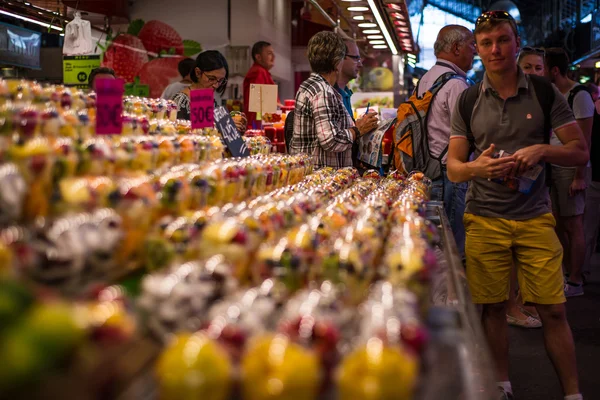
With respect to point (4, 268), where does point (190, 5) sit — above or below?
above

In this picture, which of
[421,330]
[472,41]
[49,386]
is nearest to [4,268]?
[49,386]

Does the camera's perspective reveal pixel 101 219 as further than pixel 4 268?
Yes

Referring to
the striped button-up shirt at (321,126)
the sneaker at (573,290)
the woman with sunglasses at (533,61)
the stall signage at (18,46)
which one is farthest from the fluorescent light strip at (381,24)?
the stall signage at (18,46)

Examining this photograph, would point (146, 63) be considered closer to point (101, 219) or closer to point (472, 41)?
point (472, 41)

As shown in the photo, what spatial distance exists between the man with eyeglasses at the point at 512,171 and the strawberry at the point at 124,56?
8126 mm

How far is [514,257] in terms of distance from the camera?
10.7ft

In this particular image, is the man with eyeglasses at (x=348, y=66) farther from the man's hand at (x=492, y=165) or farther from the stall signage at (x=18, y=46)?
the stall signage at (x=18, y=46)

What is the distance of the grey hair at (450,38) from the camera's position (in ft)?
15.2

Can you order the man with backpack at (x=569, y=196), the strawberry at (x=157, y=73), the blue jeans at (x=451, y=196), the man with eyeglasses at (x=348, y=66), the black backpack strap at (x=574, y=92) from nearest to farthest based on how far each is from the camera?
the blue jeans at (x=451, y=196)
the black backpack strap at (x=574, y=92)
the man with eyeglasses at (x=348, y=66)
the man with backpack at (x=569, y=196)
the strawberry at (x=157, y=73)

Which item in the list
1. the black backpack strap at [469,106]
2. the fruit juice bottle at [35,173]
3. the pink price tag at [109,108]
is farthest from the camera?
the black backpack strap at [469,106]

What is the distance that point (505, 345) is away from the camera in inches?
132

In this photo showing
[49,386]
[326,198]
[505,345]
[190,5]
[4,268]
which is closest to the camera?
[49,386]

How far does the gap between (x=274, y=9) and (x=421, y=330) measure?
41.6ft

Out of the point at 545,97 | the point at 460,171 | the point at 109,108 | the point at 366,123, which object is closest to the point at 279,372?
the point at 109,108
